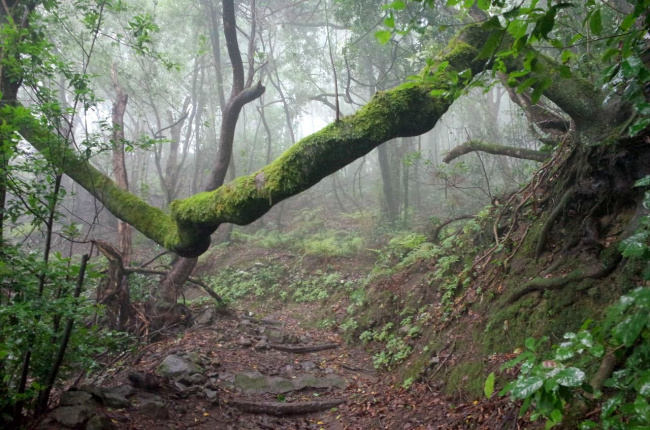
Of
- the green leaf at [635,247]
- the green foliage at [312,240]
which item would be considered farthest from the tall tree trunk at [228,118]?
the green leaf at [635,247]

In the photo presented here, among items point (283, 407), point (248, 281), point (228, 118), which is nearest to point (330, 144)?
point (283, 407)

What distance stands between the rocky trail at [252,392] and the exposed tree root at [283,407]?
1 centimetres

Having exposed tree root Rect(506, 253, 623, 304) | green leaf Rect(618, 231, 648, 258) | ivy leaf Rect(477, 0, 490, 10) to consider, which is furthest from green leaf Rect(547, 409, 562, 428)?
exposed tree root Rect(506, 253, 623, 304)

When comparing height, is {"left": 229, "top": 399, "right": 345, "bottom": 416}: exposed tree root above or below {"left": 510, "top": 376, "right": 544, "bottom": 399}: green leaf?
below

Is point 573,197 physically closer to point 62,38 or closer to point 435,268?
point 435,268

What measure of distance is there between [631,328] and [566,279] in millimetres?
3244

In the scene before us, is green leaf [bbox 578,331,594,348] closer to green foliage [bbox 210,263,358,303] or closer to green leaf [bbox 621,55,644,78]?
green leaf [bbox 621,55,644,78]

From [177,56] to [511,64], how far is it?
65.2 ft

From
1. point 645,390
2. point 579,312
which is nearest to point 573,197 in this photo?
point 579,312

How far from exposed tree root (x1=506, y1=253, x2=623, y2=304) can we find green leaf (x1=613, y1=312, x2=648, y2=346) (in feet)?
9.94

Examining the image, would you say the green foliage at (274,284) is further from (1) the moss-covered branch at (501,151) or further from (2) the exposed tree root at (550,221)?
(2) the exposed tree root at (550,221)

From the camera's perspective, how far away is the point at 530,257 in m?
5.43

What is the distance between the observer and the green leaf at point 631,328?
1.40 meters

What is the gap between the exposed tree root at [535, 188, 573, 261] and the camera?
5.01m
